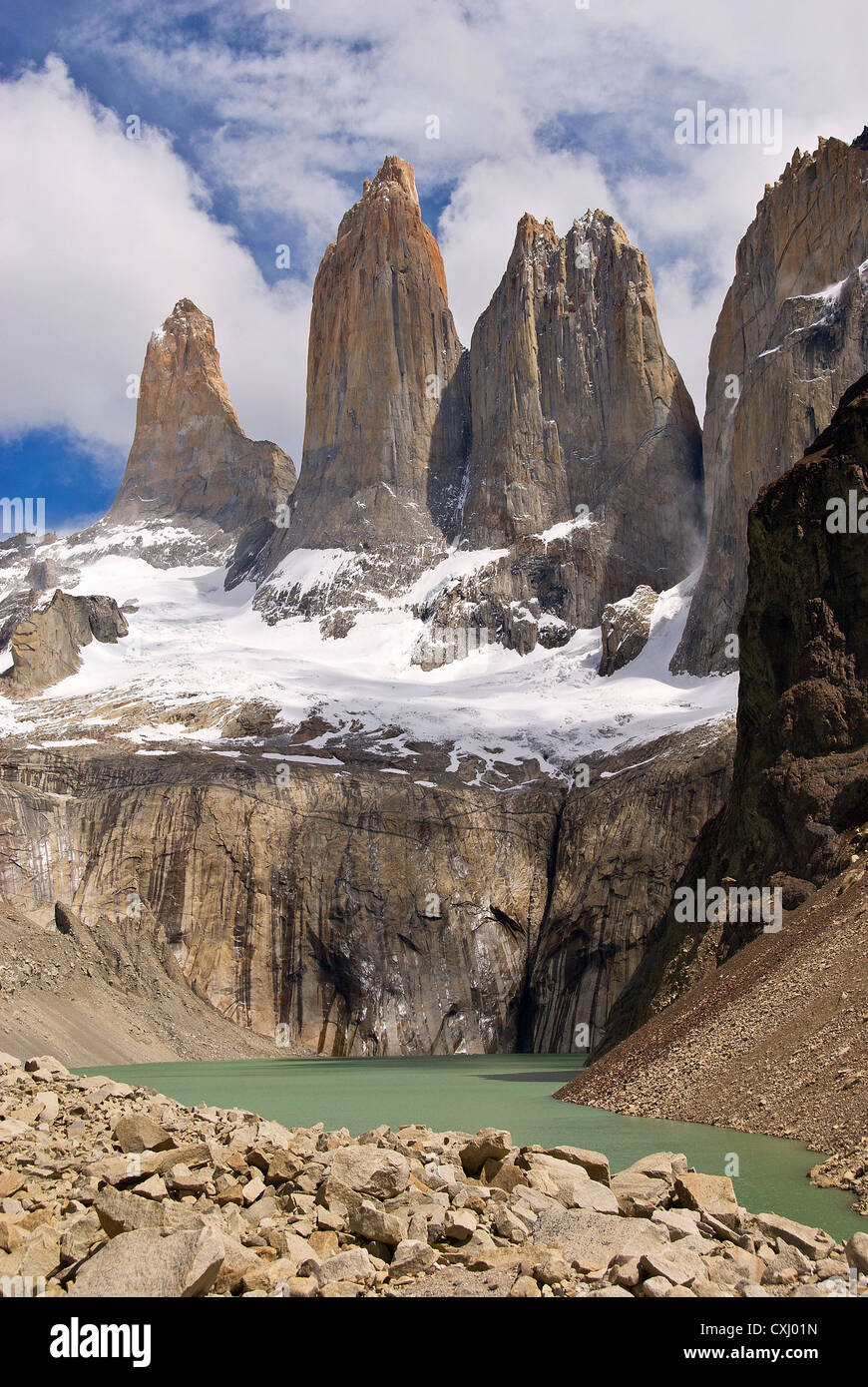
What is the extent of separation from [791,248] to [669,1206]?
102 meters

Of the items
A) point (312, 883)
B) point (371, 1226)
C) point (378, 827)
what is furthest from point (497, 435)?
point (371, 1226)

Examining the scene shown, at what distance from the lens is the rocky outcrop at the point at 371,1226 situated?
9031mm

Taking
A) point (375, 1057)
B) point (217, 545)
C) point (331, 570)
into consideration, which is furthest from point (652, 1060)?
point (217, 545)

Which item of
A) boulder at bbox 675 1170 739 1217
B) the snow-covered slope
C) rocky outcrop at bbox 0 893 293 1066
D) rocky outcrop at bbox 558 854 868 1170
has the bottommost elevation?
rocky outcrop at bbox 0 893 293 1066

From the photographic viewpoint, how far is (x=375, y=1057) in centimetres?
6706

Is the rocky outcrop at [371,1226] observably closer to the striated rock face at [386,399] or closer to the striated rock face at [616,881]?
the striated rock face at [616,881]

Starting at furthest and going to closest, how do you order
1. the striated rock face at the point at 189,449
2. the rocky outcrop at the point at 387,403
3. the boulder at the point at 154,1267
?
the striated rock face at the point at 189,449 → the rocky outcrop at the point at 387,403 → the boulder at the point at 154,1267

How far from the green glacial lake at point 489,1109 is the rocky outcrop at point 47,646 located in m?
56.5

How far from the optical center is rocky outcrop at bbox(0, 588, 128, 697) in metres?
105

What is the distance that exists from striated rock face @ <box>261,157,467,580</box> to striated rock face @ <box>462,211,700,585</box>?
6.23 metres

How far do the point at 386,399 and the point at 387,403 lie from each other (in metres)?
0.46

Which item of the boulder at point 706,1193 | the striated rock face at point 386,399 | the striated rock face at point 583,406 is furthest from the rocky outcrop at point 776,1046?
the striated rock face at point 386,399

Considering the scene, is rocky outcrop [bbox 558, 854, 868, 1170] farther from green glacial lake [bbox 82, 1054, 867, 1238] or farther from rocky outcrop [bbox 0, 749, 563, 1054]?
rocky outcrop [bbox 0, 749, 563, 1054]

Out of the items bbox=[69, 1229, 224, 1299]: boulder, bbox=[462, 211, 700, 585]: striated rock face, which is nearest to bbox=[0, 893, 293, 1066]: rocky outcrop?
bbox=[69, 1229, 224, 1299]: boulder
